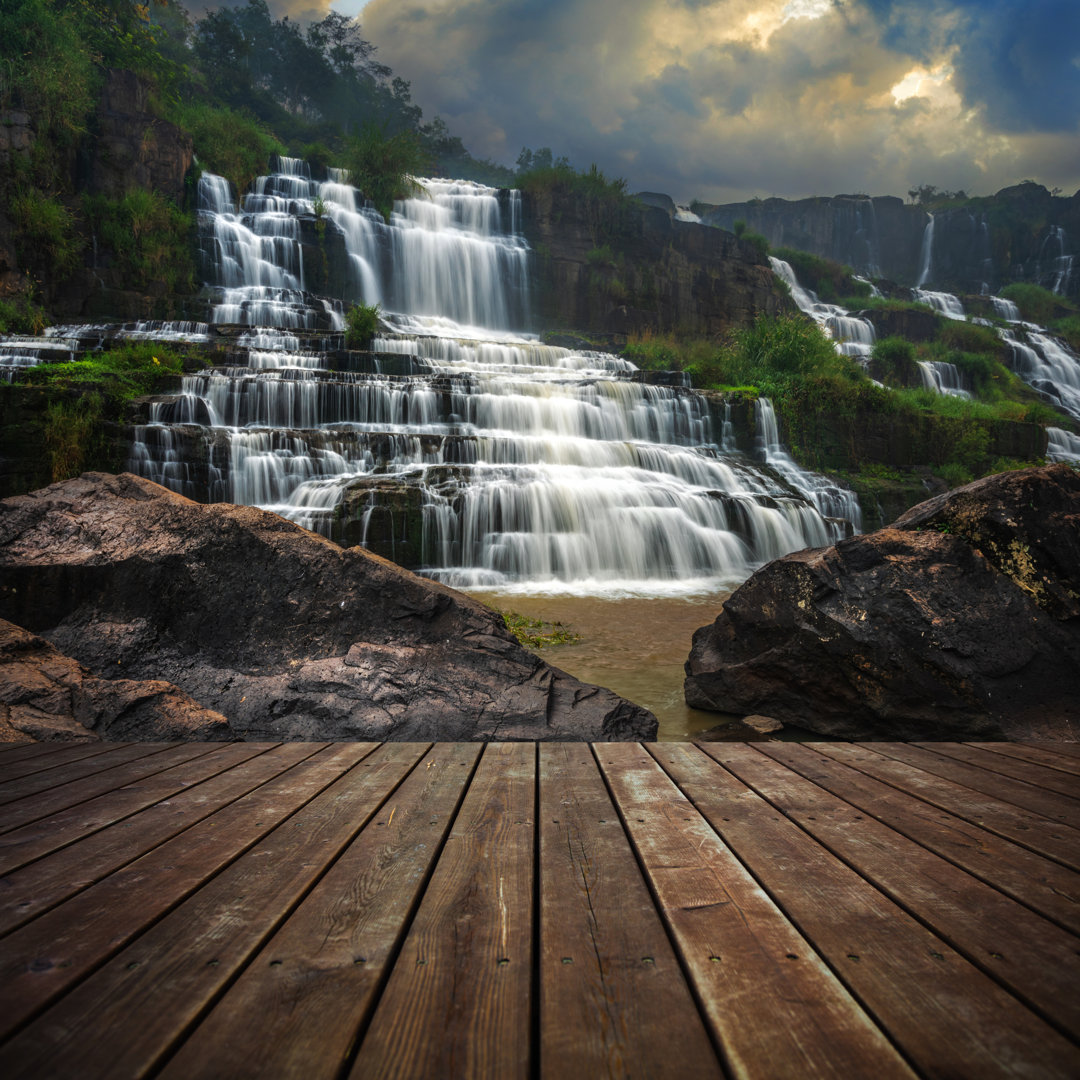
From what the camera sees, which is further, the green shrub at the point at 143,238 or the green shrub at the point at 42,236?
the green shrub at the point at 143,238

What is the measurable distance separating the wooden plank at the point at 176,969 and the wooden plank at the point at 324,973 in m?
0.04

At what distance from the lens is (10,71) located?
15781 mm

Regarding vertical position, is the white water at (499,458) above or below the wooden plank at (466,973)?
above

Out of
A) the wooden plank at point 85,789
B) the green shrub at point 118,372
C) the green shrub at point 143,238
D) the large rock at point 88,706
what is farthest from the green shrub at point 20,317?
the wooden plank at point 85,789

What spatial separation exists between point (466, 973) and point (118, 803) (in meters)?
1.32

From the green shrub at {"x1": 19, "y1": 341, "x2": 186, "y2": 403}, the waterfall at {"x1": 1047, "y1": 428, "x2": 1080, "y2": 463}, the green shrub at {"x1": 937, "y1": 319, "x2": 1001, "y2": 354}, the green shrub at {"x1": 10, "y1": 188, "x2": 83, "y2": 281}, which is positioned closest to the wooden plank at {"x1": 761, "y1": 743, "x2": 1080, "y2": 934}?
the green shrub at {"x1": 19, "y1": 341, "x2": 186, "y2": 403}

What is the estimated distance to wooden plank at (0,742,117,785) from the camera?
2227mm

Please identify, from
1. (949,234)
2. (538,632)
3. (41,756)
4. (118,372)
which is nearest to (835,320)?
(538,632)

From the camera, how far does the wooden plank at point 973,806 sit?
69.1 inches

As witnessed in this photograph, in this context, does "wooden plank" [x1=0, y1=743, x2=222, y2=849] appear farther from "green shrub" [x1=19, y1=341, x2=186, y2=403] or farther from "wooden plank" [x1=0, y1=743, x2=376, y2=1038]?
"green shrub" [x1=19, y1=341, x2=186, y2=403]

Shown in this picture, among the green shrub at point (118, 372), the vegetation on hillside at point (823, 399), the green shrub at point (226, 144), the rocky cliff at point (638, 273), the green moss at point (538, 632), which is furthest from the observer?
the rocky cliff at point (638, 273)

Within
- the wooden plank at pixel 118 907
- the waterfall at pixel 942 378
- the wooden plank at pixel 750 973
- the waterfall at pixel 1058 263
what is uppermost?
the waterfall at pixel 1058 263

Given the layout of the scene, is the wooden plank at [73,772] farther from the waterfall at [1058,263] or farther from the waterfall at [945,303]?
the waterfall at [1058,263]

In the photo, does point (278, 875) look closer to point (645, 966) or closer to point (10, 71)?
point (645, 966)
